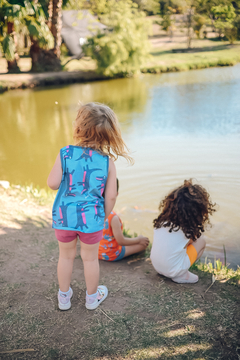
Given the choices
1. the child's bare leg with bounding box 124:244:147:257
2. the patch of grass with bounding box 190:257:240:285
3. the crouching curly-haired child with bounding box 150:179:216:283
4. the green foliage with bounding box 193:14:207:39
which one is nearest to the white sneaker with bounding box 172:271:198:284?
the crouching curly-haired child with bounding box 150:179:216:283

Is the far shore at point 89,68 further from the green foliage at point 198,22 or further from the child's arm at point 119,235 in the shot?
the child's arm at point 119,235

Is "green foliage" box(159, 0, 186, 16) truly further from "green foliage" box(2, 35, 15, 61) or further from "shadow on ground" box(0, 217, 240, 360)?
"shadow on ground" box(0, 217, 240, 360)

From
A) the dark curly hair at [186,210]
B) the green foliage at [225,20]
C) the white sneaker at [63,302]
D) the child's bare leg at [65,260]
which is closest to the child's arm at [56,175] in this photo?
the child's bare leg at [65,260]

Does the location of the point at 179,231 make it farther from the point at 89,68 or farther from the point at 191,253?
the point at 89,68

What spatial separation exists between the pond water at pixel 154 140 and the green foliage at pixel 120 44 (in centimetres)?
224

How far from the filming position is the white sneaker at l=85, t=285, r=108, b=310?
2033 millimetres

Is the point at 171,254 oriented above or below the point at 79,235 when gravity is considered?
below

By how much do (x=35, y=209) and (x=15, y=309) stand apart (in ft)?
5.37

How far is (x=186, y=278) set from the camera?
7.64 ft

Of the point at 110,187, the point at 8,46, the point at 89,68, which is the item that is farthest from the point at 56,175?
the point at 89,68

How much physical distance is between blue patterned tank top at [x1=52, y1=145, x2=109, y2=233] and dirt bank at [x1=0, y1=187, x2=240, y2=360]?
1.90ft

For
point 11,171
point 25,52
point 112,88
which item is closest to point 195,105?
point 112,88

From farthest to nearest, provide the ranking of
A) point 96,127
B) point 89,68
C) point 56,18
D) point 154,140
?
point 89,68, point 56,18, point 154,140, point 96,127

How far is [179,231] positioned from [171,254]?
0.17 m
